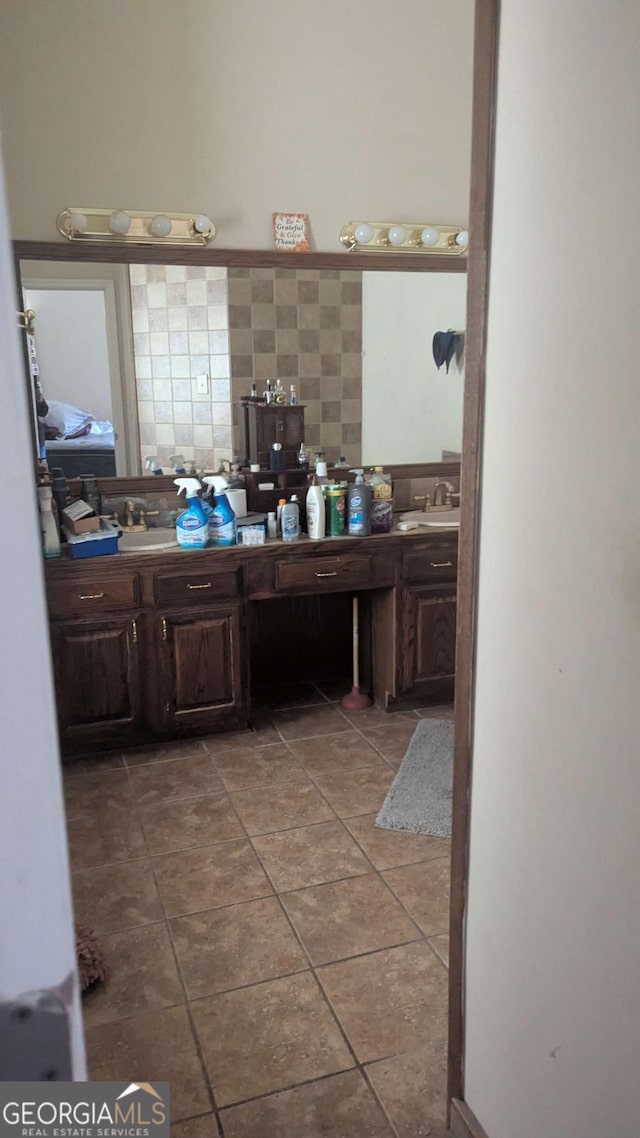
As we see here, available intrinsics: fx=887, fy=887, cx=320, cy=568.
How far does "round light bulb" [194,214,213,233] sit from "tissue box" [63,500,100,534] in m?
1.22

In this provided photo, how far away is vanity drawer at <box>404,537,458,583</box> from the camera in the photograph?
3.81 metres

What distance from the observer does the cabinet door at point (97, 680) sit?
3.38 m

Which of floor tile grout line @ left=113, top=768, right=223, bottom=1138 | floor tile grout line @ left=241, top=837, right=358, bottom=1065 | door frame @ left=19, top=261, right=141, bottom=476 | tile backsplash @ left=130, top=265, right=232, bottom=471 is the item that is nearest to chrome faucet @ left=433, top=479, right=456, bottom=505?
tile backsplash @ left=130, top=265, right=232, bottom=471

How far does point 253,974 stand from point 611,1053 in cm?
125

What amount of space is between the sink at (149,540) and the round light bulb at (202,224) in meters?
1.23

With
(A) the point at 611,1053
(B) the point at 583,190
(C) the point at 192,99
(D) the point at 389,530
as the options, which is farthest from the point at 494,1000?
(C) the point at 192,99

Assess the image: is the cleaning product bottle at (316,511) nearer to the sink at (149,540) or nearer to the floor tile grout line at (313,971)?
the sink at (149,540)

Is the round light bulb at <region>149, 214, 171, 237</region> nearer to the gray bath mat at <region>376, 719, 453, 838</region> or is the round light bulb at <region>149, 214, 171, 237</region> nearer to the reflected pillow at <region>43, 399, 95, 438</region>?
the reflected pillow at <region>43, 399, 95, 438</region>

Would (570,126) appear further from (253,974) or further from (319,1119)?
(253,974)

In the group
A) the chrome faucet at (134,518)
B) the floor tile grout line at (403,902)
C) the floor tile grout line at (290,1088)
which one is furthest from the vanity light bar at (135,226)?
the floor tile grout line at (290,1088)

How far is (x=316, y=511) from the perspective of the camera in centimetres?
373

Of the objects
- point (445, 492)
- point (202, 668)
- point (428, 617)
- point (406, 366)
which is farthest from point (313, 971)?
point (406, 366)

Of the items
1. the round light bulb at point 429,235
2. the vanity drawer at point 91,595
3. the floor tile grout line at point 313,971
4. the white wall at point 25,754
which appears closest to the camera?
the white wall at point 25,754

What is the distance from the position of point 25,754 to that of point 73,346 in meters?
3.34
